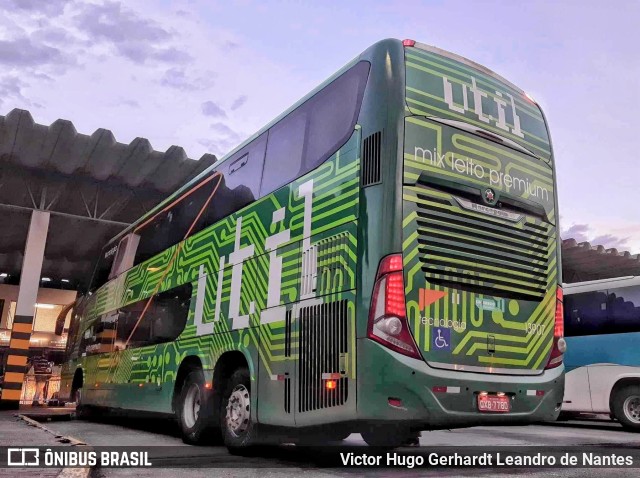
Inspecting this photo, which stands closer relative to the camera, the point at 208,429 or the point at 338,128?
the point at 338,128

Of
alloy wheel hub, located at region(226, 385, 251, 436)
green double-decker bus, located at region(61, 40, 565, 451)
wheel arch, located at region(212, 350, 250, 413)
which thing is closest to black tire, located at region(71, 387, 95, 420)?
green double-decker bus, located at region(61, 40, 565, 451)

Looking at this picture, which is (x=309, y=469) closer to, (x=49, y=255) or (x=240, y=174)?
(x=240, y=174)

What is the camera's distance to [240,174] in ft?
25.9

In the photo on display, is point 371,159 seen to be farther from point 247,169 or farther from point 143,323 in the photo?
point 143,323

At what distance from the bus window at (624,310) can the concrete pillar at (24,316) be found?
1412 centimetres

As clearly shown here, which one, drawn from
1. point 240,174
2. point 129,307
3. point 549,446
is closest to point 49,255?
point 129,307

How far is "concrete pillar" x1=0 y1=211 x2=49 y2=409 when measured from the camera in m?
15.3

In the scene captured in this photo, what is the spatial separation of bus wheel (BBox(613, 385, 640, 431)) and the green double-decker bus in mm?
7634

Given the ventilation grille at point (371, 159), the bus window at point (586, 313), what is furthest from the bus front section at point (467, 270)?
the bus window at point (586, 313)

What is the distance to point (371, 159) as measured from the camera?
546 cm

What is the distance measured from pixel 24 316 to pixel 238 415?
11617 millimetres

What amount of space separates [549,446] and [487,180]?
454 cm

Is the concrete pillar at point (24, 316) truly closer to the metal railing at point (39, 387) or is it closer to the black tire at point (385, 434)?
the metal railing at point (39, 387)

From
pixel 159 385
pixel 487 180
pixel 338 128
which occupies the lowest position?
pixel 159 385
